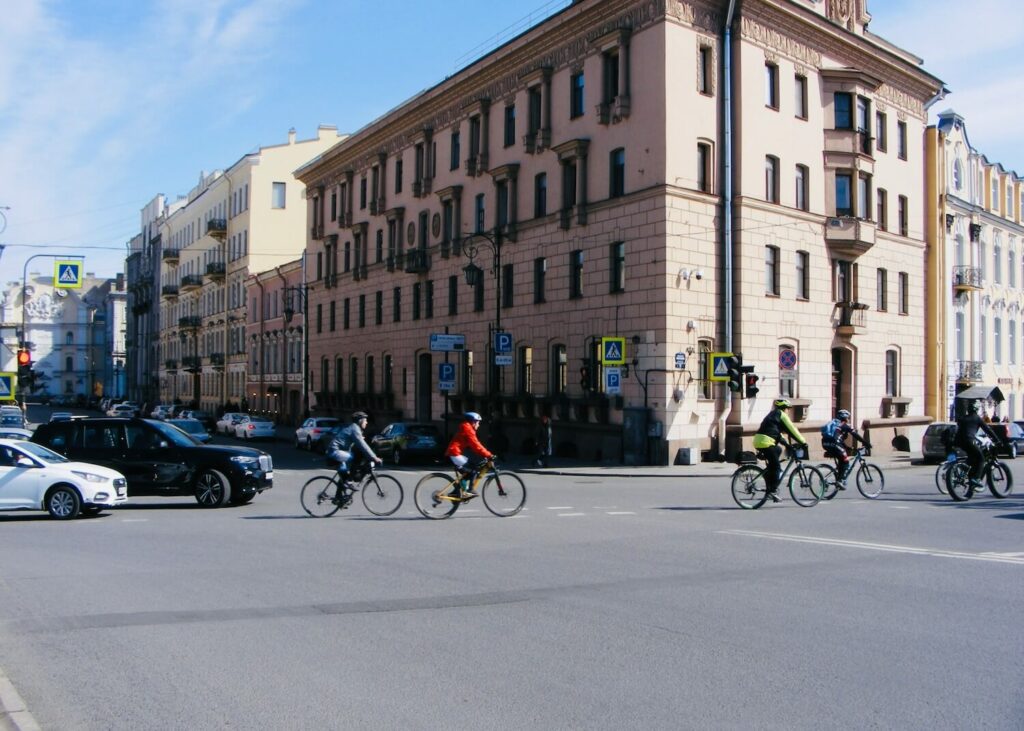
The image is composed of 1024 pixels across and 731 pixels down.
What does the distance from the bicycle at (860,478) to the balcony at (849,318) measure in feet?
55.0

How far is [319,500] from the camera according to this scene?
56.4 feet

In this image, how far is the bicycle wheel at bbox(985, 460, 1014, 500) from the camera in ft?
62.4

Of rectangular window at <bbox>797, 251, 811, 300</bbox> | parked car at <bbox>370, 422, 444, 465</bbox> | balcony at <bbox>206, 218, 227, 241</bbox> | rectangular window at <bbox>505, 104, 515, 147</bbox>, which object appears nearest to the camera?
parked car at <bbox>370, 422, 444, 465</bbox>

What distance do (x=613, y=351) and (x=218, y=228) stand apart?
51.8 metres

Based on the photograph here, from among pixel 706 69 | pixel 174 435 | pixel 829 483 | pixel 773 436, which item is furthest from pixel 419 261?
pixel 773 436

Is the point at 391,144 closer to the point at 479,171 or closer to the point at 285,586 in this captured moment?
the point at 479,171

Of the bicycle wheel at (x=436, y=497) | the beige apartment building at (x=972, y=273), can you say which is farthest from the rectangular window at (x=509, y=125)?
the bicycle wheel at (x=436, y=497)

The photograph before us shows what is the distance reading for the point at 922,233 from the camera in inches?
1633

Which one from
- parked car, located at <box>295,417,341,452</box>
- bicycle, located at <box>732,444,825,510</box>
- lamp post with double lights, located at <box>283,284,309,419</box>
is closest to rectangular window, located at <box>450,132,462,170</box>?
parked car, located at <box>295,417,341,452</box>

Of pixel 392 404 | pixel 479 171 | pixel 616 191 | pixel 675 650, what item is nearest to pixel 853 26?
pixel 616 191

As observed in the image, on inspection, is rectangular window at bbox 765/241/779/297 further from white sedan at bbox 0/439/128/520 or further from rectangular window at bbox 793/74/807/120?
white sedan at bbox 0/439/128/520

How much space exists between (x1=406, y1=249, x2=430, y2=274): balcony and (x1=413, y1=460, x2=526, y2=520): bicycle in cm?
2960

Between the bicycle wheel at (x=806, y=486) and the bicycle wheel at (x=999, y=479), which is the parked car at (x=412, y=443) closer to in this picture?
the bicycle wheel at (x=806, y=486)

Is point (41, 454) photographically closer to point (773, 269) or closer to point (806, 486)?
point (806, 486)
